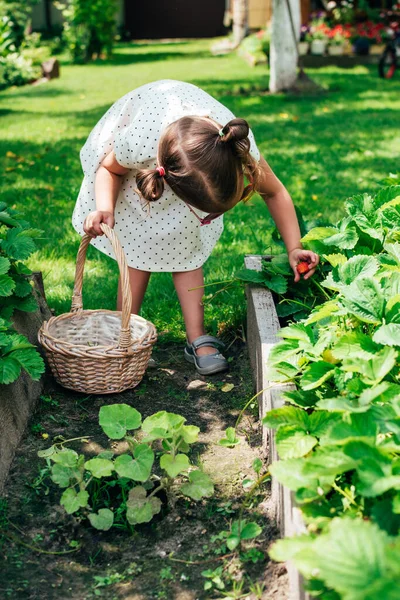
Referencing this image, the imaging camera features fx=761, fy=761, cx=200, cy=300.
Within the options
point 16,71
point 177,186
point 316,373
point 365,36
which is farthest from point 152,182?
point 365,36

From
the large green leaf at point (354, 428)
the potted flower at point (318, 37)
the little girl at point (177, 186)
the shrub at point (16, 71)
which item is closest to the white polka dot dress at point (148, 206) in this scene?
the little girl at point (177, 186)

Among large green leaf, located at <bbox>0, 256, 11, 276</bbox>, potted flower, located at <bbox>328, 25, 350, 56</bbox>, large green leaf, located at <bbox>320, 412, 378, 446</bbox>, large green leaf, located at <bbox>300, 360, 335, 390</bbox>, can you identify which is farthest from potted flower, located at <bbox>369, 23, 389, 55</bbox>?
large green leaf, located at <bbox>320, 412, 378, 446</bbox>

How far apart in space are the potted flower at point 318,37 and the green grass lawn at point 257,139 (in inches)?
26.0

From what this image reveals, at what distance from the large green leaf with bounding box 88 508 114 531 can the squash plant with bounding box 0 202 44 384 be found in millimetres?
455

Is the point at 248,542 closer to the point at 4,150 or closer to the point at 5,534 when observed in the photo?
the point at 5,534

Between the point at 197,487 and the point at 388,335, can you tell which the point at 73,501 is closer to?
the point at 197,487

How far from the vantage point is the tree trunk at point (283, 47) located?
28.3ft

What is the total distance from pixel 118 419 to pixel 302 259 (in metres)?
1.03

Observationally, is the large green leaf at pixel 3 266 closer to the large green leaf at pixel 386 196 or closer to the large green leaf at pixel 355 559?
the large green leaf at pixel 386 196

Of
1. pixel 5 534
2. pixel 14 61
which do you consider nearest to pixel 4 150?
pixel 5 534

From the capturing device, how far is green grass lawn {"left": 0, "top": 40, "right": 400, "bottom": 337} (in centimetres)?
354

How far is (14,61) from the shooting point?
1158 centimetres

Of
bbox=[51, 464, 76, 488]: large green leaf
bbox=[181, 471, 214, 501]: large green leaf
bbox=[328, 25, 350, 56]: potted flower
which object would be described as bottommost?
bbox=[328, 25, 350, 56]: potted flower

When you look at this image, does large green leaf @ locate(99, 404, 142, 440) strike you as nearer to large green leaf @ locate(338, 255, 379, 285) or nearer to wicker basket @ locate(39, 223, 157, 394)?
wicker basket @ locate(39, 223, 157, 394)
